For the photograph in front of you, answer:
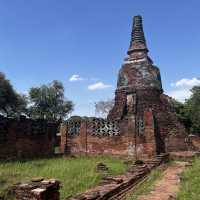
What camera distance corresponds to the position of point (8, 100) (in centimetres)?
3309

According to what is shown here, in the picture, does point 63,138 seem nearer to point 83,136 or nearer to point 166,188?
point 83,136

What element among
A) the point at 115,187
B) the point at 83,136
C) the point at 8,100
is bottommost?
the point at 115,187

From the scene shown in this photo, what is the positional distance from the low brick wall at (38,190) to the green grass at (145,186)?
2111 mm

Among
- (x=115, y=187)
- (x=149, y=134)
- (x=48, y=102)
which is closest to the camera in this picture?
(x=115, y=187)

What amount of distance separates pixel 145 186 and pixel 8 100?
26.3 meters

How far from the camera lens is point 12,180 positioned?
30.9ft

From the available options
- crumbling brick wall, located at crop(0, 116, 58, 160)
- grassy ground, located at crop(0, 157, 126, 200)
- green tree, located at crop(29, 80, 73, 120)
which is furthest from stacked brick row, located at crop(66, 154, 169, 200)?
green tree, located at crop(29, 80, 73, 120)

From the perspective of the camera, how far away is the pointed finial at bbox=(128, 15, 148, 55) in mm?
23609

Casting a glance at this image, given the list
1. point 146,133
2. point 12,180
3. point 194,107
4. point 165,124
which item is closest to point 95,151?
point 146,133

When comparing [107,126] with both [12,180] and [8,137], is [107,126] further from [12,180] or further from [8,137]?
[12,180]

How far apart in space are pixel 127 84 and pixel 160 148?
5633 millimetres

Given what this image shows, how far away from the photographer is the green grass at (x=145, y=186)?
7.88 meters

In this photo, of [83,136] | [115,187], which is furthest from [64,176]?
[83,136]

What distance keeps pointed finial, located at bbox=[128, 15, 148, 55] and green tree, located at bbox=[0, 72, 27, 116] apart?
45.7 feet
